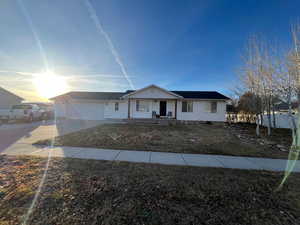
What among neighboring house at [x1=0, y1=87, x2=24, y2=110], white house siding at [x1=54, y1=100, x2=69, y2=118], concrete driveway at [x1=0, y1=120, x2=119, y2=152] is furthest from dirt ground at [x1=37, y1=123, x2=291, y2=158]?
neighboring house at [x1=0, y1=87, x2=24, y2=110]

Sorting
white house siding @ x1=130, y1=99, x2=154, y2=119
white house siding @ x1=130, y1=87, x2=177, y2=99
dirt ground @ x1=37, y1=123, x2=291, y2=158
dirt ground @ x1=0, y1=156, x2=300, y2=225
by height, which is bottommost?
dirt ground @ x1=0, y1=156, x2=300, y2=225

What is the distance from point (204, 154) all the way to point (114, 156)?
11.9 feet

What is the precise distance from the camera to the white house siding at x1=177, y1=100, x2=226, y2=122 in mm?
15523

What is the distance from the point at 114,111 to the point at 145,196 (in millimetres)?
15471

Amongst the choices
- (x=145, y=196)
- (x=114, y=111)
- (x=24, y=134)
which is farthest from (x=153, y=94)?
(x=145, y=196)

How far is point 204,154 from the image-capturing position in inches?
210

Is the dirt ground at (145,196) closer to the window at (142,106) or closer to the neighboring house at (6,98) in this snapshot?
the window at (142,106)

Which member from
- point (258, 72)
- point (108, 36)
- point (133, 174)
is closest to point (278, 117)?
point (258, 72)

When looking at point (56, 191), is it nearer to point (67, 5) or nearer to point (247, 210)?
point (247, 210)

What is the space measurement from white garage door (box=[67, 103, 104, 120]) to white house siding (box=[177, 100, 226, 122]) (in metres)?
10.4

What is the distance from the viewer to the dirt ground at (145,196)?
2.02 metres

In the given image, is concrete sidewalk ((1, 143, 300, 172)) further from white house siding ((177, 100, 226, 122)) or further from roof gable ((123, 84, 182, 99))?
white house siding ((177, 100, 226, 122))

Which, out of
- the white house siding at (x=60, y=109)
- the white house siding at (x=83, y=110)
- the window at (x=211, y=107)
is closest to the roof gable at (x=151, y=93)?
the window at (x=211, y=107)

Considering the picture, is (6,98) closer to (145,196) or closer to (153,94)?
(153,94)
